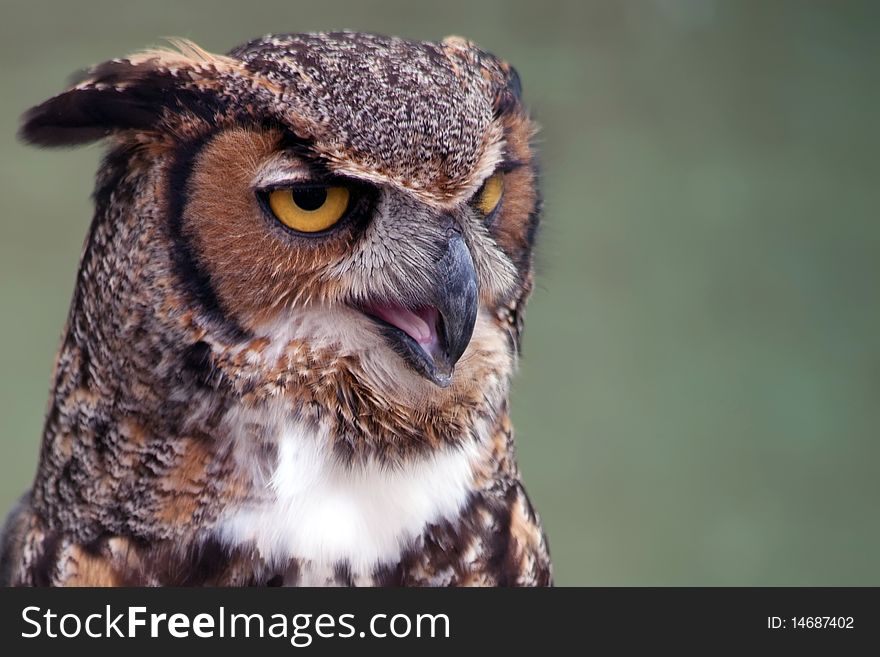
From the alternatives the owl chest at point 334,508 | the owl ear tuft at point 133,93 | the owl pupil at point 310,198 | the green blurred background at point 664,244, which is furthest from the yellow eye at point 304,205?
the green blurred background at point 664,244

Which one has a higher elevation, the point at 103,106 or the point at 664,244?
the point at 664,244

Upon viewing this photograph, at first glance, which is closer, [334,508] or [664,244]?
[334,508]

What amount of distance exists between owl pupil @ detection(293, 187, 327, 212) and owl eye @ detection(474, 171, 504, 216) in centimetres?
18

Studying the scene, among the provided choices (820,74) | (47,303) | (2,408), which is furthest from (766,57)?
(2,408)

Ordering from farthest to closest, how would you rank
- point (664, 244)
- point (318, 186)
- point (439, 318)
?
point (664, 244), point (439, 318), point (318, 186)

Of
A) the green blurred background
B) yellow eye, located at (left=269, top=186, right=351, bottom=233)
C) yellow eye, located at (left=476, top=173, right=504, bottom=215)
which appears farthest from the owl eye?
the green blurred background

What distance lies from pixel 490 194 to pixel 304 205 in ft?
0.71

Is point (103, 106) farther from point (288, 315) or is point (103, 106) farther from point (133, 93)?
point (288, 315)

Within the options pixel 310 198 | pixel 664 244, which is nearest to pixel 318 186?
pixel 310 198

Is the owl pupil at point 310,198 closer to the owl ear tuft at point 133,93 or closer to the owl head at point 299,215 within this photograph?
the owl head at point 299,215

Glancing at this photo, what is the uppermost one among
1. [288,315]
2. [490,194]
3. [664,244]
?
[664,244]

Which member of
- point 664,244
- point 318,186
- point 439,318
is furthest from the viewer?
point 664,244

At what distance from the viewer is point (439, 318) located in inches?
43.1

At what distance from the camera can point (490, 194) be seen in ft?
3.61
